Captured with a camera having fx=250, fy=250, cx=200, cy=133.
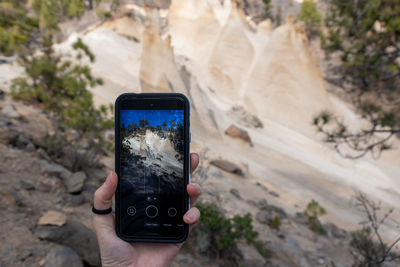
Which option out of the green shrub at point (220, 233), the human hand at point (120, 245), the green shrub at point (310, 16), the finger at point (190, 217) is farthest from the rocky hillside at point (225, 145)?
the green shrub at point (310, 16)

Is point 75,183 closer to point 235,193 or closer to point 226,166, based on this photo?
point 235,193

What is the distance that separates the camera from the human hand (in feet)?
4.25

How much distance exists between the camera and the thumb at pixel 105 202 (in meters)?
1.29

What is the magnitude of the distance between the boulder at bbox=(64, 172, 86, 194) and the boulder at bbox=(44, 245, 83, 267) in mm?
1104

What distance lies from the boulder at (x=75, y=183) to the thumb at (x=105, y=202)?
5.98 feet

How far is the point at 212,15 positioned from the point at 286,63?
22.5ft

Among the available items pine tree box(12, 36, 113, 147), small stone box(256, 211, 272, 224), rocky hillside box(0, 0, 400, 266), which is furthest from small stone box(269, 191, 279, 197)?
pine tree box(12, 36, 113, 147)

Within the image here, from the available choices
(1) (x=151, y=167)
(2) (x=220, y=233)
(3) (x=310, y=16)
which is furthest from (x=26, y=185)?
(3) (x=310, y=16)

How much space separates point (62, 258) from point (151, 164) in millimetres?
1116

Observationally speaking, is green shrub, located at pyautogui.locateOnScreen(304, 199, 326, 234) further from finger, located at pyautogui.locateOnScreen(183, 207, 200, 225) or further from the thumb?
the thumb

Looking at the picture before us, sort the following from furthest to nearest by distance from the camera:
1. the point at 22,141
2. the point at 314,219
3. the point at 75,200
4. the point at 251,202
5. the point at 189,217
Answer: the point at 251,202
the point at 314,219
the point at 22,141
the point at 75,200
the point at 189,217

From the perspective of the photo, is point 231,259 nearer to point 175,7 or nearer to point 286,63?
point 286,63

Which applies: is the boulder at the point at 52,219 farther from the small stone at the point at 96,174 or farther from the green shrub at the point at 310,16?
the green shrub at the point at 310,16

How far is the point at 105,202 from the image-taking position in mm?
1317
